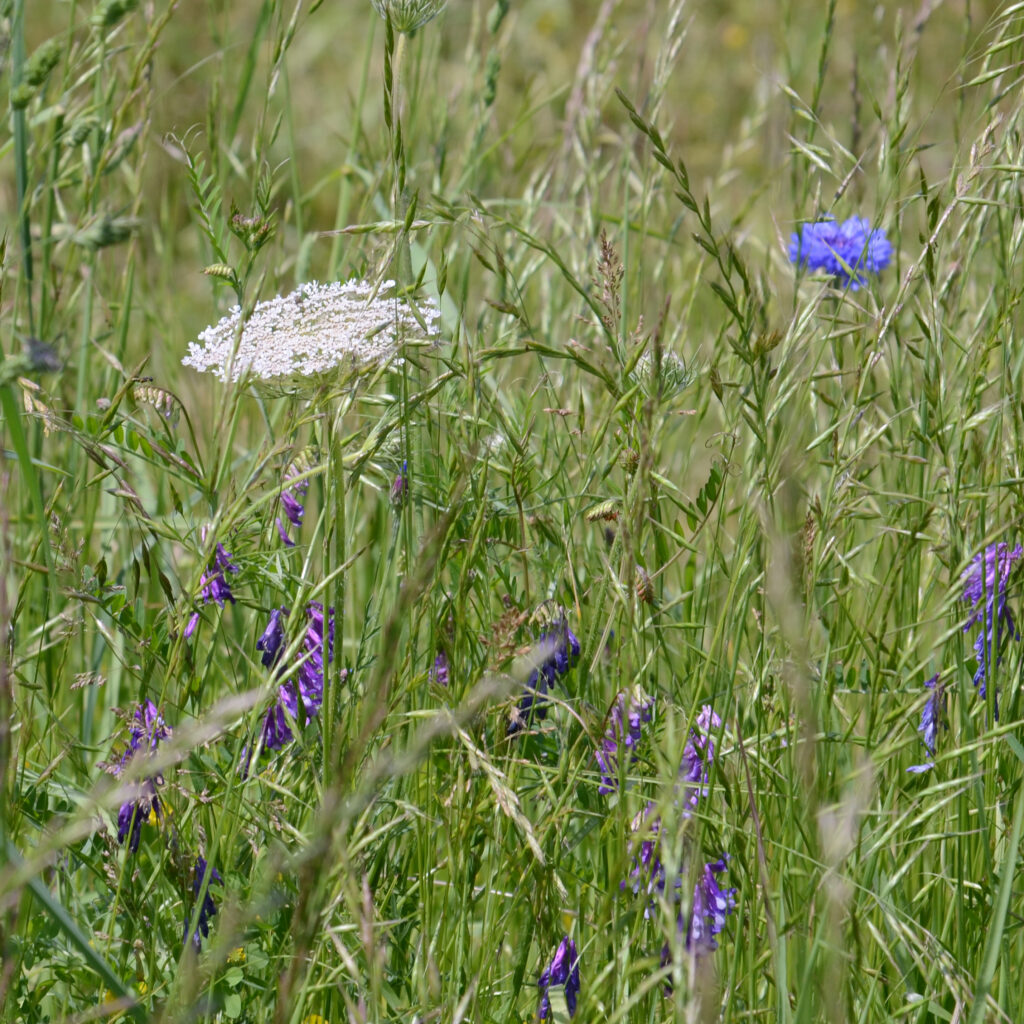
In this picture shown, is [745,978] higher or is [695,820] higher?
[695,820]

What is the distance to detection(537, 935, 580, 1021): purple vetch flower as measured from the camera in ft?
2.97

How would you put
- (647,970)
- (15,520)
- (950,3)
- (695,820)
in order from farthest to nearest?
(950,3) < (15,520) < (647,970) < (695,820)

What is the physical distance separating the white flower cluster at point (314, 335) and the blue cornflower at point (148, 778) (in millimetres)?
271

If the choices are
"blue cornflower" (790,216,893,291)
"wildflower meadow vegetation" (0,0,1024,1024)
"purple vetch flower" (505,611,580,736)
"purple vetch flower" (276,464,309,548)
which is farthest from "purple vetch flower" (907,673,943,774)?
"blue cornflower" (790,216,893,291)

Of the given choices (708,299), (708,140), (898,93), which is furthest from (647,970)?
(708,140)

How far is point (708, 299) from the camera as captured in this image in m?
2.39

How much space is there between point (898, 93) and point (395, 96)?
1.54ft

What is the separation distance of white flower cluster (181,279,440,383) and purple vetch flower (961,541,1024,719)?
0.49 metres

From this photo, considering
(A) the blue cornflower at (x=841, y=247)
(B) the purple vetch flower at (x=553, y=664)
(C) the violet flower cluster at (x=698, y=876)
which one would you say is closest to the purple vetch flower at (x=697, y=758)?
(C) the violet flower cluster at (x=698, y=876)

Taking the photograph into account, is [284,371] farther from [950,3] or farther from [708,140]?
[950,3]

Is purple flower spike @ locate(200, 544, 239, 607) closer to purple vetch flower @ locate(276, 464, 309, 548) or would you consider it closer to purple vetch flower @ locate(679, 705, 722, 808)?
purple vetch flower @ locate(276, 464, 309, 548)

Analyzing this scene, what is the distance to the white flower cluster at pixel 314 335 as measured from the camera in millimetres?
956

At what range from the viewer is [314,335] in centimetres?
101

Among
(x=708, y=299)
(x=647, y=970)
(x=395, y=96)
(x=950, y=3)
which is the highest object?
(x=950, y=3)
